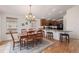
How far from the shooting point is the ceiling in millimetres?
2733

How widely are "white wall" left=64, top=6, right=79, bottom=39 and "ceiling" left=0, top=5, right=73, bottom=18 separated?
229 mm

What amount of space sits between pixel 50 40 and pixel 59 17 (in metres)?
0.80

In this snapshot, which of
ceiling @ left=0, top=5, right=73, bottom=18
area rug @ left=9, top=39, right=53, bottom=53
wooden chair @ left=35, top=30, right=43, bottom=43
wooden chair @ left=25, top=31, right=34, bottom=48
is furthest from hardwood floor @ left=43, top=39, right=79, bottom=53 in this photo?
ceiling @ left=0, top=5, right=73, bottom=18

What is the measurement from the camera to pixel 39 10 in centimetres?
287

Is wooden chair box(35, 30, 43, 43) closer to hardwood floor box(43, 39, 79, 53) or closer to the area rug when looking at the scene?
the area rug

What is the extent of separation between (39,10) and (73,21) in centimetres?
109

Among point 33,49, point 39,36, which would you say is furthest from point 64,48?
point 33,49

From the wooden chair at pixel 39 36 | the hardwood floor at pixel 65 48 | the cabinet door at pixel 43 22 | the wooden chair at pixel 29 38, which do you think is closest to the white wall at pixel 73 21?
the hardwood floor at pixel 65 48

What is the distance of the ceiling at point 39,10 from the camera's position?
108 inches

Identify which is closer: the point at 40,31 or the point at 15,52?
the point at 15,52

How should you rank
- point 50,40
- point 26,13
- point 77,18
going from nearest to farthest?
point 26,13 < point 77,18 < point 50,40

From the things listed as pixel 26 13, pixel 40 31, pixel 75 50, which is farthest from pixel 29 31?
pixel 75 50
